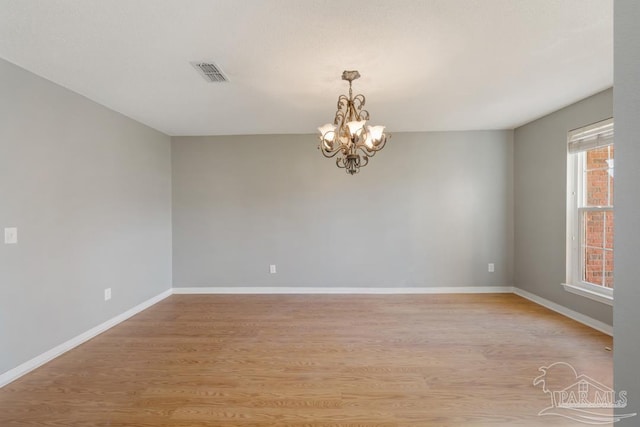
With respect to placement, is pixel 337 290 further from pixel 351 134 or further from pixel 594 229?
pixel 594 229

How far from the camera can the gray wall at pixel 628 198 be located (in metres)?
0.64

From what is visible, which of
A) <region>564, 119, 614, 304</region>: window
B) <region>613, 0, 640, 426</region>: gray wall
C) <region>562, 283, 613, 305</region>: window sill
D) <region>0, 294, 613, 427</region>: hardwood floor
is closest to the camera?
<region>613, 0, 640, 426</region>: gray wall

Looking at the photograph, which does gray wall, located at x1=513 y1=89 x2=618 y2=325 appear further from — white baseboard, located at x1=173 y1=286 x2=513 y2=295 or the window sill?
white baseboard, located at x1=173 y1=286 x2=513 y2=295

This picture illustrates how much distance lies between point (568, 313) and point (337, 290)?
282 centimetres

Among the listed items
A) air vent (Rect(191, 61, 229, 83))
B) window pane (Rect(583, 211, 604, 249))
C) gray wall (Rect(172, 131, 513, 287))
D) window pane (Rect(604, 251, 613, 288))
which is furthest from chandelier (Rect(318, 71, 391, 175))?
window pane (Rect(604, 251, 613, 288))

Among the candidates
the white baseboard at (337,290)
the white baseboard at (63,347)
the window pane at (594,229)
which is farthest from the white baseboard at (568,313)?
the white baseboard at (63,347)

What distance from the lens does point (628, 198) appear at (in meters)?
0.66

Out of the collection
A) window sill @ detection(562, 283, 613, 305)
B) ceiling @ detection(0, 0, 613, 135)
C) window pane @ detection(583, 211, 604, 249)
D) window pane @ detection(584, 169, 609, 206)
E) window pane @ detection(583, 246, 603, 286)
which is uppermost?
ceiling @ detection(0, 0, 613, 135)

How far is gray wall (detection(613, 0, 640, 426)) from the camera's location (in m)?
0.64

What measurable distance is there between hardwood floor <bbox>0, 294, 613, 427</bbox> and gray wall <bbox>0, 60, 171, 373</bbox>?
0.37 metres

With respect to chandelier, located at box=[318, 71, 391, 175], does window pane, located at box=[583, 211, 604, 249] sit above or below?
below

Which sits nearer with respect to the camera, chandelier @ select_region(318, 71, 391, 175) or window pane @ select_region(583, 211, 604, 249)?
chandelier @ select_region(318, 71, 391, 175)

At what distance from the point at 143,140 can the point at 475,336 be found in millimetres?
4585

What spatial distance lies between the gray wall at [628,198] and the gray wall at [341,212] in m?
3.46
